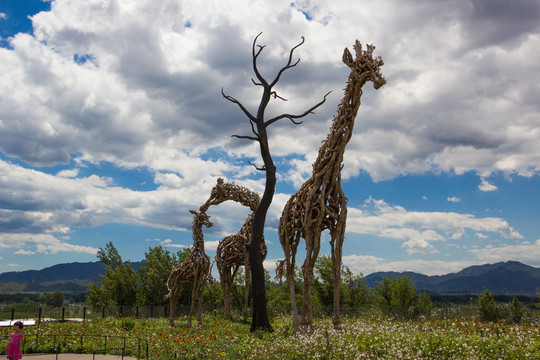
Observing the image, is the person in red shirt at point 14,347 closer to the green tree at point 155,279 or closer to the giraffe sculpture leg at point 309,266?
the giraffe sculpture leg at point 309,266

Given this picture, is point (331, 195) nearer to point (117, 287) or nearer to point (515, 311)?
point (515, 311)

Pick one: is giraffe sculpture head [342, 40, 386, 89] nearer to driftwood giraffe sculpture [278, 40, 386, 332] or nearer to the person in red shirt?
driftwood giraffe sculpture [278, 40, 386, 332]

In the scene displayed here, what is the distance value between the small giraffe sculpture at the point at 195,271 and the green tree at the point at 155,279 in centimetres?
1156

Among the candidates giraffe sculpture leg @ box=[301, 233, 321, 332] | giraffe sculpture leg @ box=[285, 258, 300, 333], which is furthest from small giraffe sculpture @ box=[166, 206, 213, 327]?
giraffe sculpture leg @ box=[301, 233, 321, 332]

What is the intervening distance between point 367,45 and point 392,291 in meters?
17.0

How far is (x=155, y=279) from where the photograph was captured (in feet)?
88.9

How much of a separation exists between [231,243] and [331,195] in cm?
776

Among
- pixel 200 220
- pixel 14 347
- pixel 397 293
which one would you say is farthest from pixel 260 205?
pixel 397 293

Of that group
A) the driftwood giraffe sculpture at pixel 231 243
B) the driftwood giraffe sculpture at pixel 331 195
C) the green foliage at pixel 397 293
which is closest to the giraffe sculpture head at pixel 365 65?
the driftwood giraffe sculpture at pixel 331 195

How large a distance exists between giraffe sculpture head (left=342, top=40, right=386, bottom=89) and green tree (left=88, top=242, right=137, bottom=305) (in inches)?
926

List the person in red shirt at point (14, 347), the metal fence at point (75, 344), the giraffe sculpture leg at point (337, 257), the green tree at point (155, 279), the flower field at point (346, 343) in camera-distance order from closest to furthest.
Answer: the flower field at point (346, 343), the person in red shirt at point (14, 347), the giraffe sculpture leg at point (337, 257), the metal fence at point (75, 344), the green tree at point (155, 279)

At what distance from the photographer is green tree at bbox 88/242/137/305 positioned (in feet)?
93.5

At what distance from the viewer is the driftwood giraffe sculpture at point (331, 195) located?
1059 cm

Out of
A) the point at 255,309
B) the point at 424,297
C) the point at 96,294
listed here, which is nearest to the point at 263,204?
the point at 255,309
